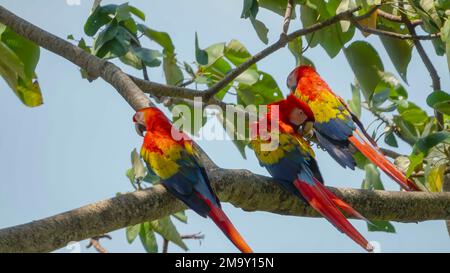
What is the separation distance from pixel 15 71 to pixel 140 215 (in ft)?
2.96

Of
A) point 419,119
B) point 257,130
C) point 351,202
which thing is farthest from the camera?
point 419,119

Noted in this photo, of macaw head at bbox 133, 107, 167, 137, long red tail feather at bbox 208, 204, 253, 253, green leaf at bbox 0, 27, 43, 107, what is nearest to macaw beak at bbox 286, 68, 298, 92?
macaw head at bbox 133, 107, 167, 137

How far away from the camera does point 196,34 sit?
298 cm

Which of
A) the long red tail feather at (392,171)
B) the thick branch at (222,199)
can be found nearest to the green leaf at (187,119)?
the long red tail feather at (392,171)

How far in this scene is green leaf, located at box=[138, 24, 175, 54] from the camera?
3096mm

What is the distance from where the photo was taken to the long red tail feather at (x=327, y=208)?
7.32 ft

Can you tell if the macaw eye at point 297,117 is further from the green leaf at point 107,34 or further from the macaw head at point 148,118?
the green leaf at point 107,34

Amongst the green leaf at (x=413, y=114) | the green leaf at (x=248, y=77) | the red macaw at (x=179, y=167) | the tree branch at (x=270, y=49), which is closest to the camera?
the red macaw at (x=179, y=167)

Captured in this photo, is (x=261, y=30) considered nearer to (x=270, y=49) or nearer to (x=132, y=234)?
(x=270, y=49)

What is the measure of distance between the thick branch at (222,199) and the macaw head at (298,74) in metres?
0.89

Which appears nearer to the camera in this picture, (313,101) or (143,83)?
(143,83)
